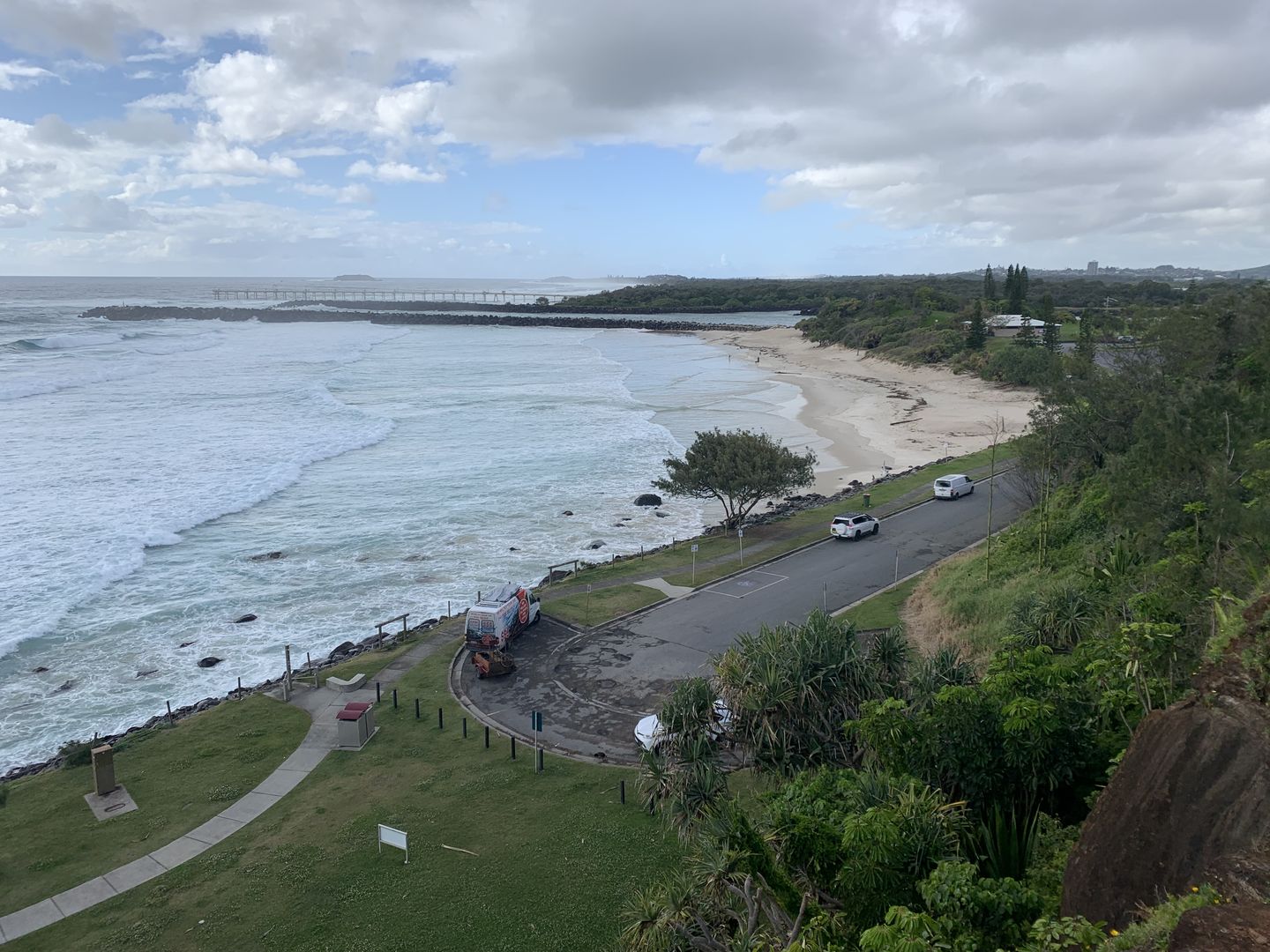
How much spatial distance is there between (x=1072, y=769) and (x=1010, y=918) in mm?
4255

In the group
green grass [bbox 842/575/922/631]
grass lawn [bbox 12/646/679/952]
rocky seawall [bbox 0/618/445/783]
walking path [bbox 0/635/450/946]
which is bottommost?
rocky seawall [bbox 0/618/445/783]

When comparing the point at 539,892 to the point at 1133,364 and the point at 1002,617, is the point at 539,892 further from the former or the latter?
the point at 1133,364

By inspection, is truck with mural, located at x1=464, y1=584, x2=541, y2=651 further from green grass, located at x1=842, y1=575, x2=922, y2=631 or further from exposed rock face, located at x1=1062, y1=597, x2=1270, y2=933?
exposed rock face, located at x1=1062, y1=597, x2=1270, y2=933

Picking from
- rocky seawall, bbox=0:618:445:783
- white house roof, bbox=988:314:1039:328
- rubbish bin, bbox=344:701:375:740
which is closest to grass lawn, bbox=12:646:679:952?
rubbish bin, bbox=344:701:375:740

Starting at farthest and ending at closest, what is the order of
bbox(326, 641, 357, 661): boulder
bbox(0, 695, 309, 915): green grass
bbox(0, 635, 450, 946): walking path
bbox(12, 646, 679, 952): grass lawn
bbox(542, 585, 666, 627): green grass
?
bbox(542, 585, 666, 627): green grass → bbox(326, 641, 357, 661): boulder → bbox(0, 695, 309, 915): green grass → bbox(0, 635, 450, 946): walking path → bbox(12, 646, 679, 952): grass lawn

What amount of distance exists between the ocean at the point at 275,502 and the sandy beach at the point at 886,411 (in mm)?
3772

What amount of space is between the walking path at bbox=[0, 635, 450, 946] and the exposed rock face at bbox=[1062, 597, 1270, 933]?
16.4m

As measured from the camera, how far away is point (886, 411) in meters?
78.2

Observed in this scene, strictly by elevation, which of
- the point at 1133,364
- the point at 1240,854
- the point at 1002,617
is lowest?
the point at 1002,617

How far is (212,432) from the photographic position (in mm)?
67938

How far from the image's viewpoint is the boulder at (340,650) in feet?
92.8

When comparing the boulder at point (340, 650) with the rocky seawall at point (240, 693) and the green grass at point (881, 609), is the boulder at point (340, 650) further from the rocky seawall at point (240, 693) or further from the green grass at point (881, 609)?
the green grass at point (881, 609)

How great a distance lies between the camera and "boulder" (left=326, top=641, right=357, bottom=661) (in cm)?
2830

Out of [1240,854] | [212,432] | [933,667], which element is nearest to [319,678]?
[933,667]
